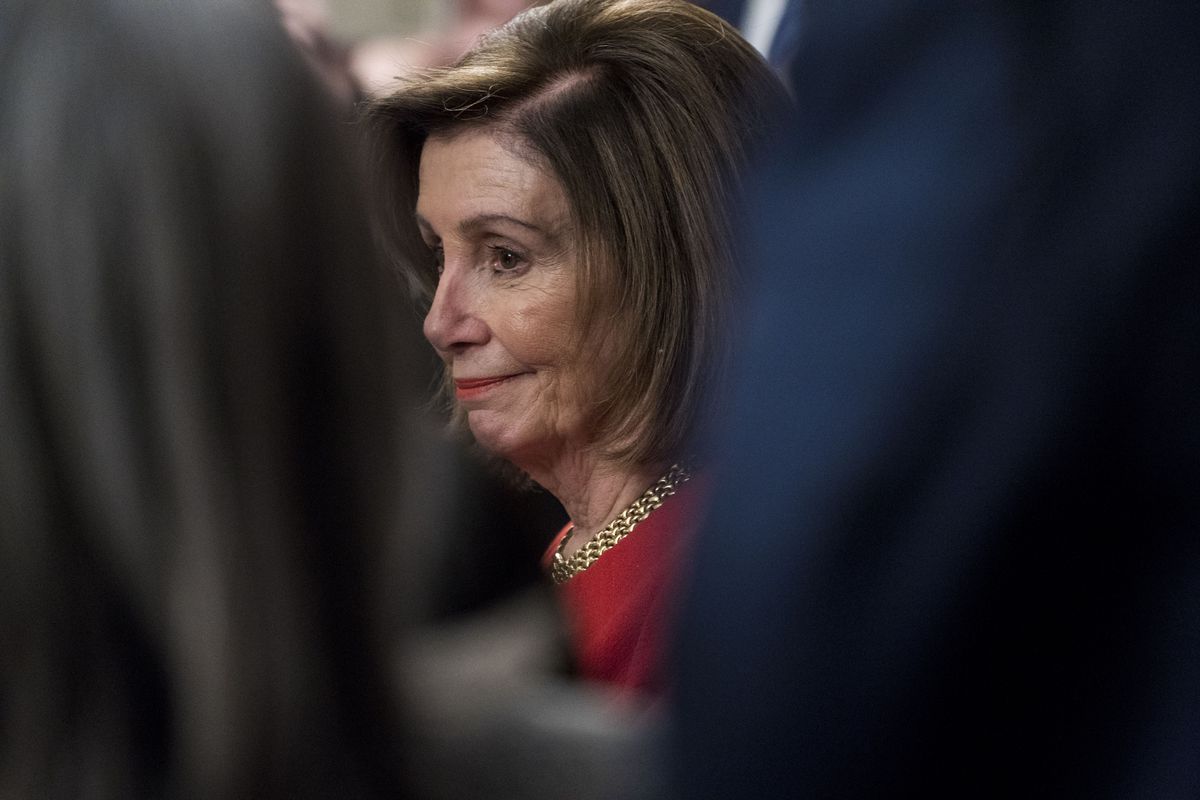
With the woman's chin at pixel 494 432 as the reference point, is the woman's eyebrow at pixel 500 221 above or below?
above

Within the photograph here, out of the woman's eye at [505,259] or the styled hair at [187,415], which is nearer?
the styled hair at [187,415]

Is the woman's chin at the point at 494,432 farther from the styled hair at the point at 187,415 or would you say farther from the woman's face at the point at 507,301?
the styled hair at the point at 187,415

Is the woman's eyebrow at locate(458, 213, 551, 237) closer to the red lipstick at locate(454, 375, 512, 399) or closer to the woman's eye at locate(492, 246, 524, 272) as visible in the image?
the woman's eye at locate(492, 246, 524, 272)

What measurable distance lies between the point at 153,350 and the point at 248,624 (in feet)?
0.40

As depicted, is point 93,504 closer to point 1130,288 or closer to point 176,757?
point 176,757

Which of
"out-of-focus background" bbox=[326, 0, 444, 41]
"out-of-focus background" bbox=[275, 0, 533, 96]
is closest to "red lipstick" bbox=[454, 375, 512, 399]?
"out-of-focus background" bbox=[275, 0, 533, 96]

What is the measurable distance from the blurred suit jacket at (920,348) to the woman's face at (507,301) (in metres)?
0.93

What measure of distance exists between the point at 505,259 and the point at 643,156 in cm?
19

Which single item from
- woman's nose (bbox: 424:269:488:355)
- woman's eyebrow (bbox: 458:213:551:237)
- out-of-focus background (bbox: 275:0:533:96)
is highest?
out-of-focus background (bbox: 275:0:533:96)

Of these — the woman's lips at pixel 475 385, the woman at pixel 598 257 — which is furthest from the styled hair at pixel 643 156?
the woman's lips at pixel 475 385

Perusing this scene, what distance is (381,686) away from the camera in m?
0.66

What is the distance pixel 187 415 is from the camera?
2.05 ft

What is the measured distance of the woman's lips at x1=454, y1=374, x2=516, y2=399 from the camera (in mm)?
1582

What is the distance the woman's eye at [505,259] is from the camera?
5.10 ft
